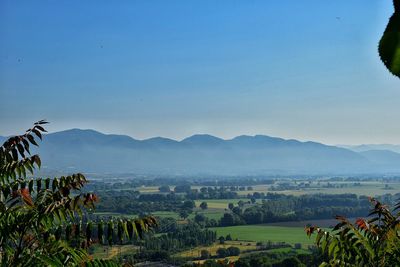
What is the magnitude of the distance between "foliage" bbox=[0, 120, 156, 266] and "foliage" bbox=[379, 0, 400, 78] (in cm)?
268

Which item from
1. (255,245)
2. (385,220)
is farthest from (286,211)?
(385,220)

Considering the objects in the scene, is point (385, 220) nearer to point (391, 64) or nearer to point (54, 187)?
point (54, 187)

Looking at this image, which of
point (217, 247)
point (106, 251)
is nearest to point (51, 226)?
point (106, 251)

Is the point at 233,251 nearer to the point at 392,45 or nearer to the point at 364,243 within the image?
the point at 364,243

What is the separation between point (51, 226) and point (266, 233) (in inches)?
2319

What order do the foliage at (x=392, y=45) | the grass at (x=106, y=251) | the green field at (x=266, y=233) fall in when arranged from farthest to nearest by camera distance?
the green field at (x=266, y=233) → the grass at (x=106, y=251) → the foliage at (x=392, y=45)

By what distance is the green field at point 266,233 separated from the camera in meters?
54.6

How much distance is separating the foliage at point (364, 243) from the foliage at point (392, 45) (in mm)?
3711

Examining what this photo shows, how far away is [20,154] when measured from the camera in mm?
4090

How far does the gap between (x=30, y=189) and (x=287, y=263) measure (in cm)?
1425

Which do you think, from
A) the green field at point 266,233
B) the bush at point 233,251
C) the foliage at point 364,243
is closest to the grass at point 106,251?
the foliage at point 364,243

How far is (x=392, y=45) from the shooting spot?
58 cm

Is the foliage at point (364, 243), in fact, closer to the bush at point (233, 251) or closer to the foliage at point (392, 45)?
the foliage at point (392, 45)

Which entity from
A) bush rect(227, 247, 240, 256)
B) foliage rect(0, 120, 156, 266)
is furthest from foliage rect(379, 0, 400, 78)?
bush rect(227, 247, 240, 256)
